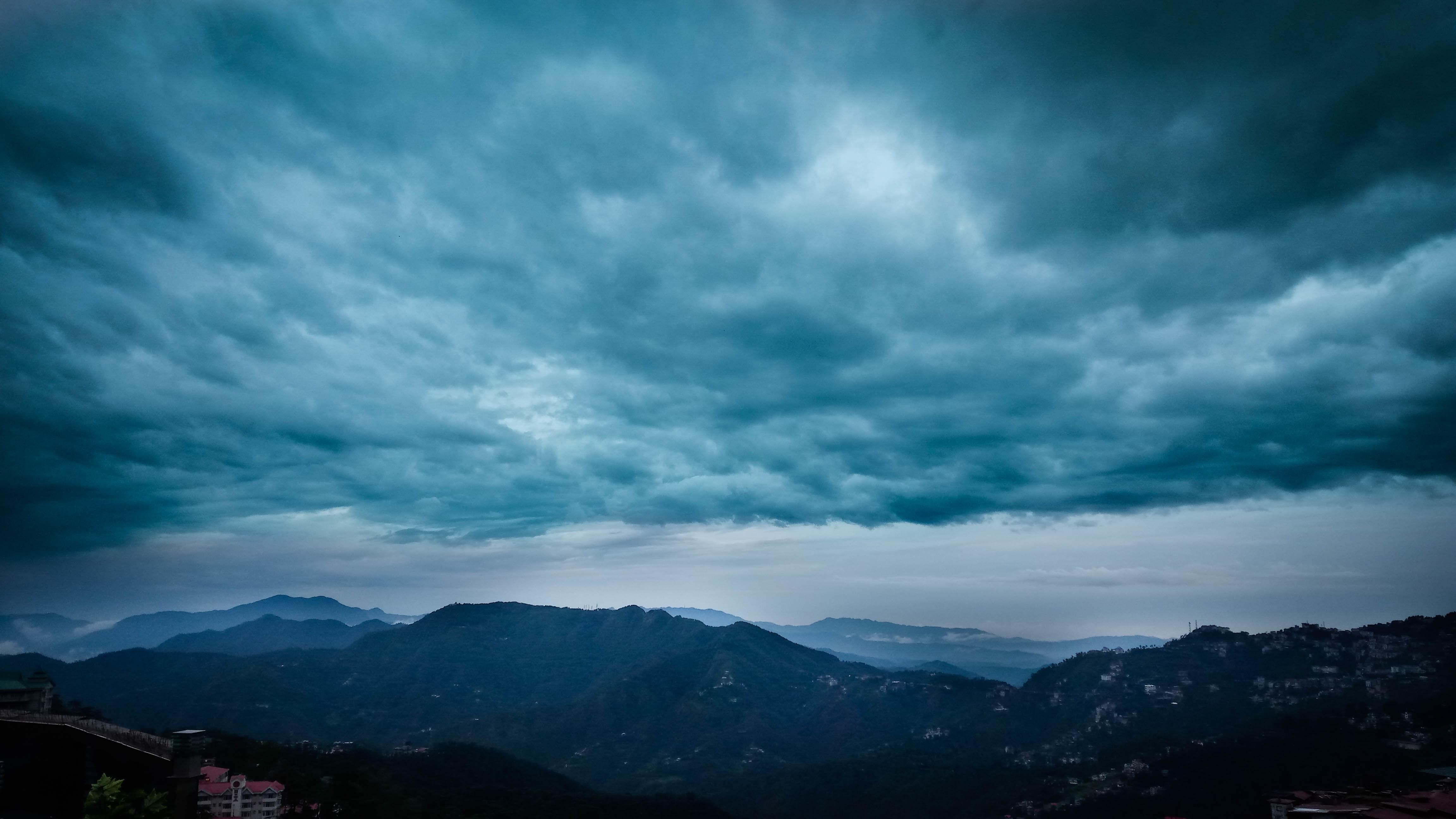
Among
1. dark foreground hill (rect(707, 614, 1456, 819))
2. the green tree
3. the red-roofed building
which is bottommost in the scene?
dark foreground hill (rect(707, 614, 1456, 819))

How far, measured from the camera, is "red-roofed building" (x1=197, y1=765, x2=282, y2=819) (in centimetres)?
5341

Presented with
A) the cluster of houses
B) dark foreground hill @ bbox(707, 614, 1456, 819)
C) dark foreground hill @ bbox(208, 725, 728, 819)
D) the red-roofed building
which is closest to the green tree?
the cluster of houses

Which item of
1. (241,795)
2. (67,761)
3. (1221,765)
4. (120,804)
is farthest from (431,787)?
(1221,765)

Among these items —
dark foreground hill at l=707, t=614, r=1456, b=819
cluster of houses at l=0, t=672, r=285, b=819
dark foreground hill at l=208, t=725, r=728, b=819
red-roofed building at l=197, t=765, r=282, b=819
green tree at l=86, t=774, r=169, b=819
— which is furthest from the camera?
dark foreground hill at l=707, t=614, r=1456, b=819

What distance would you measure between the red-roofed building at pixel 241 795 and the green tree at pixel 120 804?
4252 cm

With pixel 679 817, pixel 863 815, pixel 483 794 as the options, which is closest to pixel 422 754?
pixel 483 794

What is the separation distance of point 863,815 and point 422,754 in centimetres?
10484

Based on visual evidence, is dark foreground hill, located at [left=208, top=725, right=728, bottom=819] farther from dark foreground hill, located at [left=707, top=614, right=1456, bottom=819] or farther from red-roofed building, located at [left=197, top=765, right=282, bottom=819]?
dark foreground hill, located at [left=707, top=614, right=1456, bottom=819]

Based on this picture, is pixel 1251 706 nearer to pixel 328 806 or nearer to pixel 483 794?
pixel 483 794

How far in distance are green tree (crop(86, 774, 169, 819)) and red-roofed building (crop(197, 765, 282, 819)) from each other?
140ft

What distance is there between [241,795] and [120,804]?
59.9m

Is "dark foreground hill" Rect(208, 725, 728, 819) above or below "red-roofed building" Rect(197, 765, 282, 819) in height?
below

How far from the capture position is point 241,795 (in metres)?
60.6

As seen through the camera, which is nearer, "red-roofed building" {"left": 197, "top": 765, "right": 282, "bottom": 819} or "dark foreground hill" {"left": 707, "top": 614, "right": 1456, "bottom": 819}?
"red-roofed building" {"left": 197, "top": 765, "right": 282, "bottom": 819}
